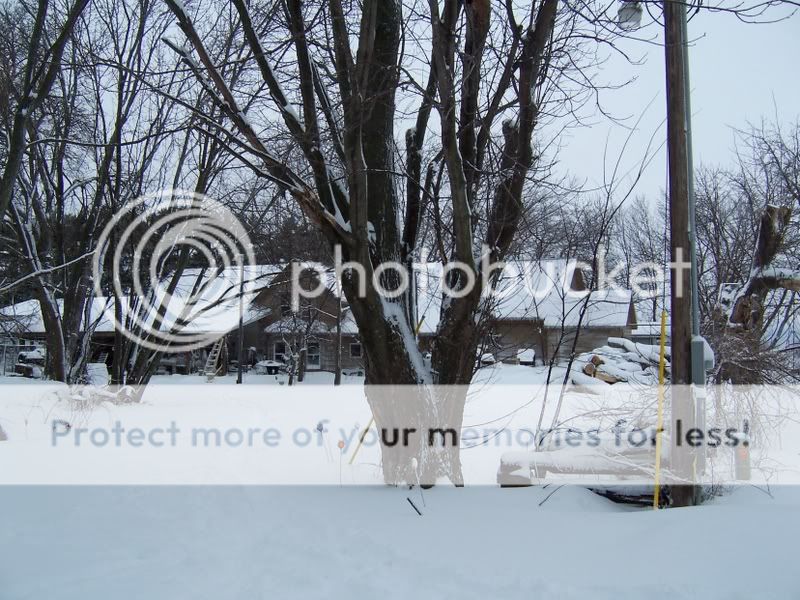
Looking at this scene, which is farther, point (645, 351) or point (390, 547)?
point (645, 351)

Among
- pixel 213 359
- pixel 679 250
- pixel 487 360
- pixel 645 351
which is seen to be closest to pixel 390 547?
pixel 679 250

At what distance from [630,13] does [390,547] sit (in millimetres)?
4544

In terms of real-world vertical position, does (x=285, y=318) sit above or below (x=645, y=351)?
above

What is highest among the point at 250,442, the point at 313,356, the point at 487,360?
the point at 487,360

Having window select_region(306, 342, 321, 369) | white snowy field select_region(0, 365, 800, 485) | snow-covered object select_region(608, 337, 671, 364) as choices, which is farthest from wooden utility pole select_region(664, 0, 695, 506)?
window select_region(306, 342, 321, 369)

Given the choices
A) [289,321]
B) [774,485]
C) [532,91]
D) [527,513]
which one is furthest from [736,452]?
[289,321]

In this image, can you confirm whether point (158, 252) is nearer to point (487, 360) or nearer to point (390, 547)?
point (487, 360)

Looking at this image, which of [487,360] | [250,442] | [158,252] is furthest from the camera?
[158,252]

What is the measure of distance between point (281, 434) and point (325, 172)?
572 cm

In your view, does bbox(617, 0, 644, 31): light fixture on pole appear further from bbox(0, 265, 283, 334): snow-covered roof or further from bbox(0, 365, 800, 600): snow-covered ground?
bbox(0, 265, 283, 334): snow-covered roof

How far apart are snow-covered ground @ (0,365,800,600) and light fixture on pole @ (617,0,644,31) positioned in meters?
3.87

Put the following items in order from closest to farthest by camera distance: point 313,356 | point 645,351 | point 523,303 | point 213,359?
point 645,351 → point 523,303 → point 213,359 → point 313,356

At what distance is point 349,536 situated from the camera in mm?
4020

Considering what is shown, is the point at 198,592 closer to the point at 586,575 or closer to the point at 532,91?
the point at 586,575
